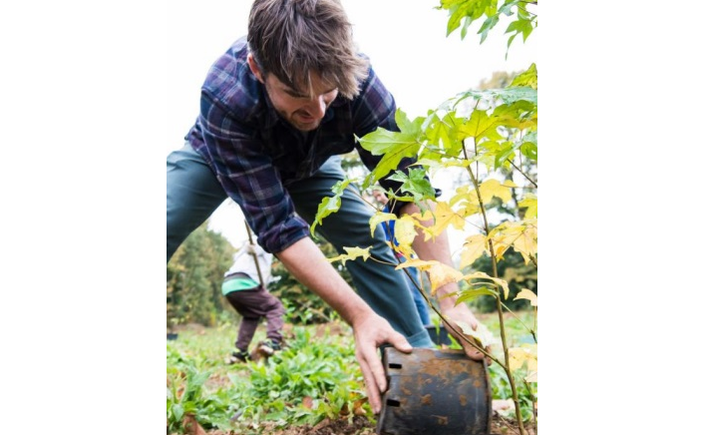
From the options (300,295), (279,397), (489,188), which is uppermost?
(489,188)

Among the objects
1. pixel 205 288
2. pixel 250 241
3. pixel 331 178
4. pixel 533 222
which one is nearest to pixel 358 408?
pixel 331 178

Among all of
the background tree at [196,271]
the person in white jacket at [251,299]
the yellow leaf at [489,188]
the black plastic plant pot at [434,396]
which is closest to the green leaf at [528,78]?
the yellow leaf at [489,188]

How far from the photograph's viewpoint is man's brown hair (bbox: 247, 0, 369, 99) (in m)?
1.42

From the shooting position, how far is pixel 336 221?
2.23 m

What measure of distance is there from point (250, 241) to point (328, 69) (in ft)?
10.1

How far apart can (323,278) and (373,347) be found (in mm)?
249

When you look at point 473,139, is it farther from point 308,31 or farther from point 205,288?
point 205,288

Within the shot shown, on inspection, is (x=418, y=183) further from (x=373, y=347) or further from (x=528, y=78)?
(x=373, y=347)

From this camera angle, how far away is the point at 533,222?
1.15 meters

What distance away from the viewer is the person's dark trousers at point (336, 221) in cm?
218

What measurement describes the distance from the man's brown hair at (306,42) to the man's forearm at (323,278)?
44 centimetres

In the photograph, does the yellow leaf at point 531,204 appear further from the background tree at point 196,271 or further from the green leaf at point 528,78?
the background tree at point 196,271

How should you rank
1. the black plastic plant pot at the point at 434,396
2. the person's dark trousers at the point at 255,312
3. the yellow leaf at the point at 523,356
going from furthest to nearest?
1. the person's dark trousers at the point at 255,312
2. the black plastic plant pot at the point at 434,396
3. the yellow leaf at the point at 523,356

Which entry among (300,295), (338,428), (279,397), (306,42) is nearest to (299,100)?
(306,42)
